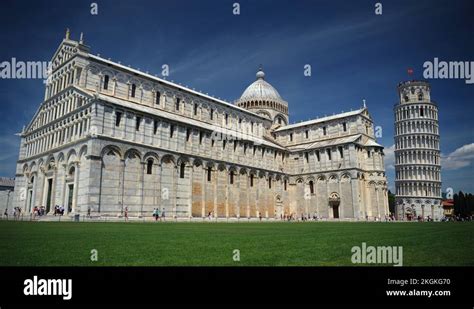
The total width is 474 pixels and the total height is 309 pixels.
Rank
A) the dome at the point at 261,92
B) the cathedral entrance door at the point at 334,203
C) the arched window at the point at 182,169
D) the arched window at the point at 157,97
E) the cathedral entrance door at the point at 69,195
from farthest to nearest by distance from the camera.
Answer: the dome at the point at 261,92, the cathedral entrance door at the point at 334,203, the arched window at the point at 157,97, the arched window at the point at 182,169, the cathedral entrance door at the point at 69,195

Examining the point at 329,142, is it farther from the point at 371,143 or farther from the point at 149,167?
the point at 149,167

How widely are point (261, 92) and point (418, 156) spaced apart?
38.2 metres

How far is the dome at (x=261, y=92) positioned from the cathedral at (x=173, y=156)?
23.3 feet

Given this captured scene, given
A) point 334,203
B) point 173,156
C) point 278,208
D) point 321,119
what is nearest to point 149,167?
point 173,156

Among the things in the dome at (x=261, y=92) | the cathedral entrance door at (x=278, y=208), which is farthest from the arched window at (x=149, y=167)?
the dome at (x=261, y=92)

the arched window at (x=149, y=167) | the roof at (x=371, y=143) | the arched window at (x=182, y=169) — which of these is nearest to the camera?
the arched window at (x=149, y=167)

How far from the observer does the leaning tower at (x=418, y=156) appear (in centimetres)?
7038

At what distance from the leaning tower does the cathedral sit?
22.2m

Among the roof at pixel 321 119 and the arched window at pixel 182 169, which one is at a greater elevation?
the roof at pixel 321 119

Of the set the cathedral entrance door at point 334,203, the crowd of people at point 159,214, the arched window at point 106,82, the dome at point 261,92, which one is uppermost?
the dome at point 261,92

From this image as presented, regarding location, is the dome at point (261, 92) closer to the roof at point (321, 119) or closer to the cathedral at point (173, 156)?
the cathedral at point (173, 156)

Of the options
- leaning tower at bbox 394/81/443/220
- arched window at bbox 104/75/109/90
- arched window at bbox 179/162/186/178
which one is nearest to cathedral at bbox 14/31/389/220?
arched window at bbox 104/75/109/90

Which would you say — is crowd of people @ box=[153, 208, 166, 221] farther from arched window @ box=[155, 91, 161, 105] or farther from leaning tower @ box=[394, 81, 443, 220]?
leaning tower @ box=[394, 81, 443, 220]
